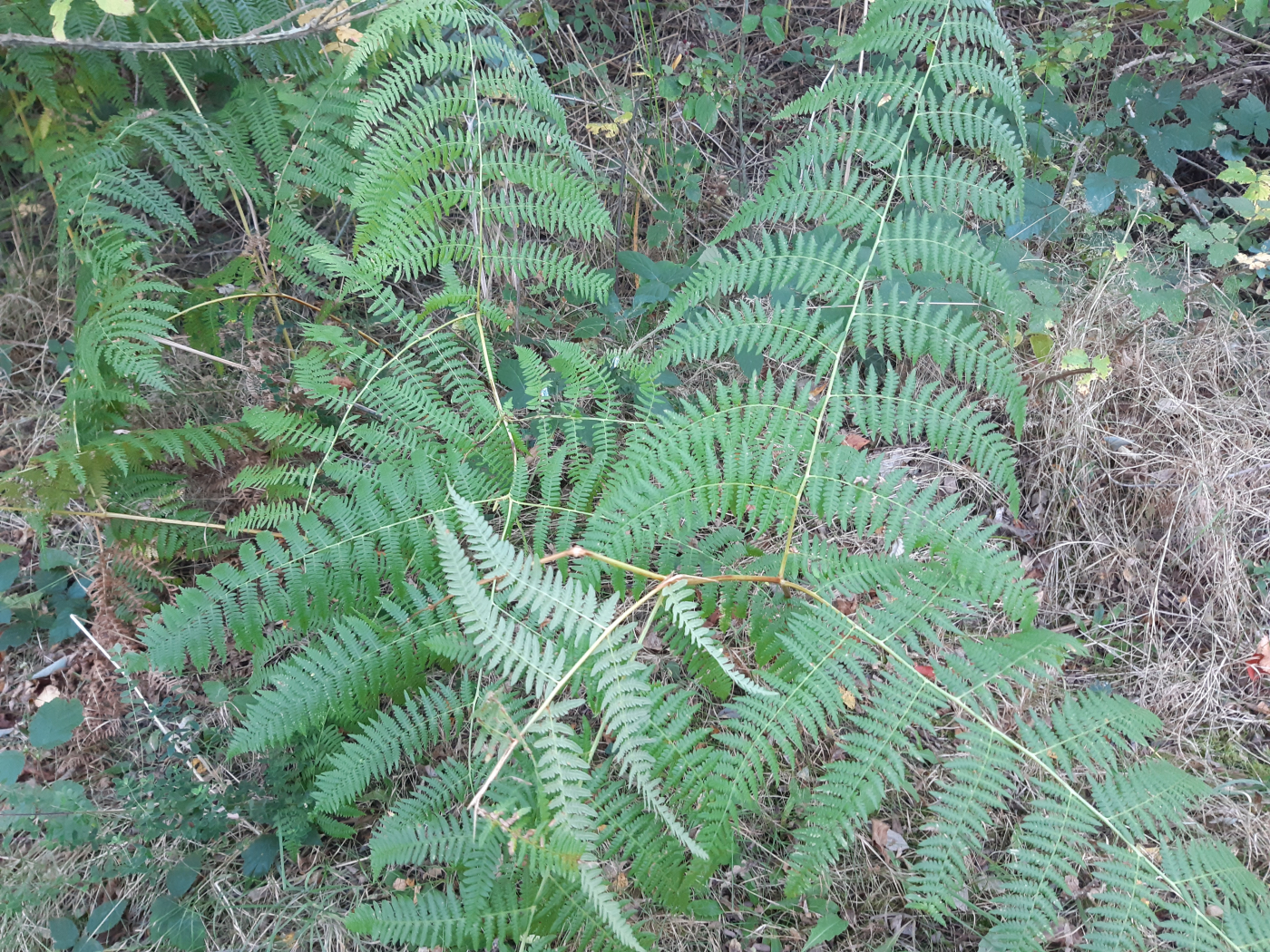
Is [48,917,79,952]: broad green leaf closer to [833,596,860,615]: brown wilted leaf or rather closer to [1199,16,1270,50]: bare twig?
[833,596,860,615]: brown wilted leaf

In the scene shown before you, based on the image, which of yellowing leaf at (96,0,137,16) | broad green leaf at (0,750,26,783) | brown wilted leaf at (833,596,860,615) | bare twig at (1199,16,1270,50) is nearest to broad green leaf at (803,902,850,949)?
brown wilted leaf at (833,596,860,615)

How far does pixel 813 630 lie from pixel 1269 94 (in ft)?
9.87

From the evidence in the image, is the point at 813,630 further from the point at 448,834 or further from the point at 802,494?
the point at 448,834

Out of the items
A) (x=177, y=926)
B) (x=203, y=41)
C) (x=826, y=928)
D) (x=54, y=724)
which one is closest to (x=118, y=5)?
(x=203, y=41)

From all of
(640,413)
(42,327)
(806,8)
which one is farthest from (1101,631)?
(42,327)

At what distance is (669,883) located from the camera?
171cm

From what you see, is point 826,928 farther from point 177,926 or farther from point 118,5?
point 118,5

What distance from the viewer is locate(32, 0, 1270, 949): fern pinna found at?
64.2 inches

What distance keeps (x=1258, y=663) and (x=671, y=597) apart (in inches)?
75.2

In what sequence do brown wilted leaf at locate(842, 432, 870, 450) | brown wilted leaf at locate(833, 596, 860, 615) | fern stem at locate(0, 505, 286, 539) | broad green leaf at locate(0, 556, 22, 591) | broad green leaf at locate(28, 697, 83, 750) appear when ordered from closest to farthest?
fern stem at locate(0, 505, 286, 539)
broad green leaf at locate(28, 697, 83, 750)
brown wilted leaf at locate(833, 596, 860, 615)
broad green leaf at locate(0, 556, 22, 591)
brown wilted leaf at locate(842, 432, 870, 450)

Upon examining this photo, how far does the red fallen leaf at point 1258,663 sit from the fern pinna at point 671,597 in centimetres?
52

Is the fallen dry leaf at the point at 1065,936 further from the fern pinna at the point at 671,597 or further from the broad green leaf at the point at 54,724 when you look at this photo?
the broad green leaf at the point at 54,724

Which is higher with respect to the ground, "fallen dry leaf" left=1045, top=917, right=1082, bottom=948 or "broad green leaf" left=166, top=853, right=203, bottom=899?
"broad green leaf" left=166, top=853, right=203, bottom=899

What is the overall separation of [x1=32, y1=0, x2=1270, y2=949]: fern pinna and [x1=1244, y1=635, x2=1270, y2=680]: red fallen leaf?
52 centimetres
